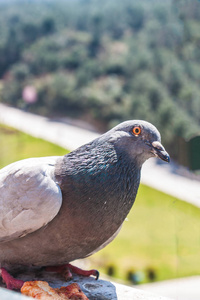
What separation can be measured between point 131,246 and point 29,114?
7267mm

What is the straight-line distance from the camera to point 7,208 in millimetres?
1809

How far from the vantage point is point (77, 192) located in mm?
1807

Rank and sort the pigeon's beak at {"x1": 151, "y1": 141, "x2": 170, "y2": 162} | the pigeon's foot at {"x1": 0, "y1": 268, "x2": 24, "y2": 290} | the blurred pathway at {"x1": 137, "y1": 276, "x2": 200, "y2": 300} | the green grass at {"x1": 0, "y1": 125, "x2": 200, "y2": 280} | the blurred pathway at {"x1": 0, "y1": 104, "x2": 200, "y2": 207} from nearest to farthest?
the pigeon's beak at {"x1": 151, "y1": 141, "x2": 170, "y2": 162}, the pigeon's foot at {"x1": 0, "y1": 268, "x2": 24, "y2": 290}, the blurred pathway at {"x1": 137, "y1": 276, "x2": 200, "y2": 300}, the green grass at {"x1": 0, "y1": 125, "x2": 200, "y2": 280}, the blurred pathway at {"x1": 0, "y1": 104, "x2": 200, "y2": 207}

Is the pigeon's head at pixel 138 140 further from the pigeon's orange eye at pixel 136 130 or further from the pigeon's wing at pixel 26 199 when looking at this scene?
the pigeon's wing at pixel 26 199

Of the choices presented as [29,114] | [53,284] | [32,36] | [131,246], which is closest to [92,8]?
[32,36]

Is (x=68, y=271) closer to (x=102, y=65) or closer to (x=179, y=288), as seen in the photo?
(x=179, y=288)

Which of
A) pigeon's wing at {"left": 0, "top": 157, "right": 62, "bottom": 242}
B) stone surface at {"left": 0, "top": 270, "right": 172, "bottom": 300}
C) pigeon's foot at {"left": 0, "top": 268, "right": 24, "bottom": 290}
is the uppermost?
pigeon's wing at {"left": 0, "top": 157, "right": 62, "bottom": 242}

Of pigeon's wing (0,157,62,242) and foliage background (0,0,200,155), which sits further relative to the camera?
foliage background (0,0,200,155)

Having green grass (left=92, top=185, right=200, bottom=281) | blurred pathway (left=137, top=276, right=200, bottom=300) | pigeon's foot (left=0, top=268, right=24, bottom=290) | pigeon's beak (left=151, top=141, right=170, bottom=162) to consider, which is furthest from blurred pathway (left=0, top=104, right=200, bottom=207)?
pigeon's beak (left=151, top=141, right=170, bottom=162)

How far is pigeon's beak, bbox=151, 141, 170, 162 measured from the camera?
1711 millimetres

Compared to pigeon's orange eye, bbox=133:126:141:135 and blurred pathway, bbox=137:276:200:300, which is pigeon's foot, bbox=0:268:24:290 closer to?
pigeon's orange eye, bbox=133:126:141:135

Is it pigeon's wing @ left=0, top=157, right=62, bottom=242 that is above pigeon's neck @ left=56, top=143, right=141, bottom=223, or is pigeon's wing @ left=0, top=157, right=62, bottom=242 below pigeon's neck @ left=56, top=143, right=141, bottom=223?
below

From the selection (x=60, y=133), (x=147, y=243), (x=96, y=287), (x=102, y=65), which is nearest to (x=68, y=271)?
(x=96, y=287)

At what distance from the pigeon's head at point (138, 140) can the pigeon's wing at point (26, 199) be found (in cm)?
37
